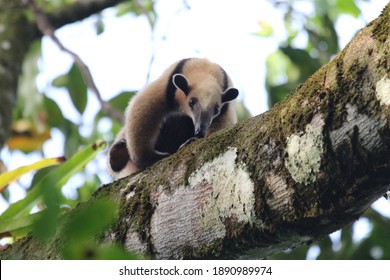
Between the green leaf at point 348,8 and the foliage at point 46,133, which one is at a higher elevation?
the green leaf at point 348,8

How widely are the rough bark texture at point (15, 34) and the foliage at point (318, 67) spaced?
167 cm

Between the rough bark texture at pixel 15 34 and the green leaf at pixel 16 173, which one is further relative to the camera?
the rough bark texture at pixel 15 34

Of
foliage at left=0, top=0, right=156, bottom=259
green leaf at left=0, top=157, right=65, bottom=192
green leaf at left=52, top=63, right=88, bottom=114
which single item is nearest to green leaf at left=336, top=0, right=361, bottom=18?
foliage at left=0, top=0, right=156, bottom=259

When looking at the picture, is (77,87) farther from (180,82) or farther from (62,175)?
(62,175)

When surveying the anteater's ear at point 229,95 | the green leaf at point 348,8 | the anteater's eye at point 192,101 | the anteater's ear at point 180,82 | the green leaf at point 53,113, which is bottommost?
the green leaf at point 53,113

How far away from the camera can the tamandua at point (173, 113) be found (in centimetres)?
399

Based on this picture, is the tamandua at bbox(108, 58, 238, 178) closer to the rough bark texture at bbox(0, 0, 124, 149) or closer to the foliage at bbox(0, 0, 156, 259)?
the foliage at bbox(0, 0, 156, 259)

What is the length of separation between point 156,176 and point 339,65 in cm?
92

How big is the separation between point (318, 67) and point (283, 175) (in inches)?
116

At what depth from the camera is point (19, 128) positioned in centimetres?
548

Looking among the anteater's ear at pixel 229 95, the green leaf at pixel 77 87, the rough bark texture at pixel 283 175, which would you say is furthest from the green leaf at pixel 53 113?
the rough bark texture at pixel 283 175

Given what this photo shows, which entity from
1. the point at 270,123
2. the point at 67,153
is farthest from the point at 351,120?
the point at 67,153

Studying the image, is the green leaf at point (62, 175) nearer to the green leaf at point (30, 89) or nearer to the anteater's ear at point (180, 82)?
the anteater's ear at point (180, 82)

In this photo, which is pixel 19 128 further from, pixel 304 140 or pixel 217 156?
pixel 304 140
